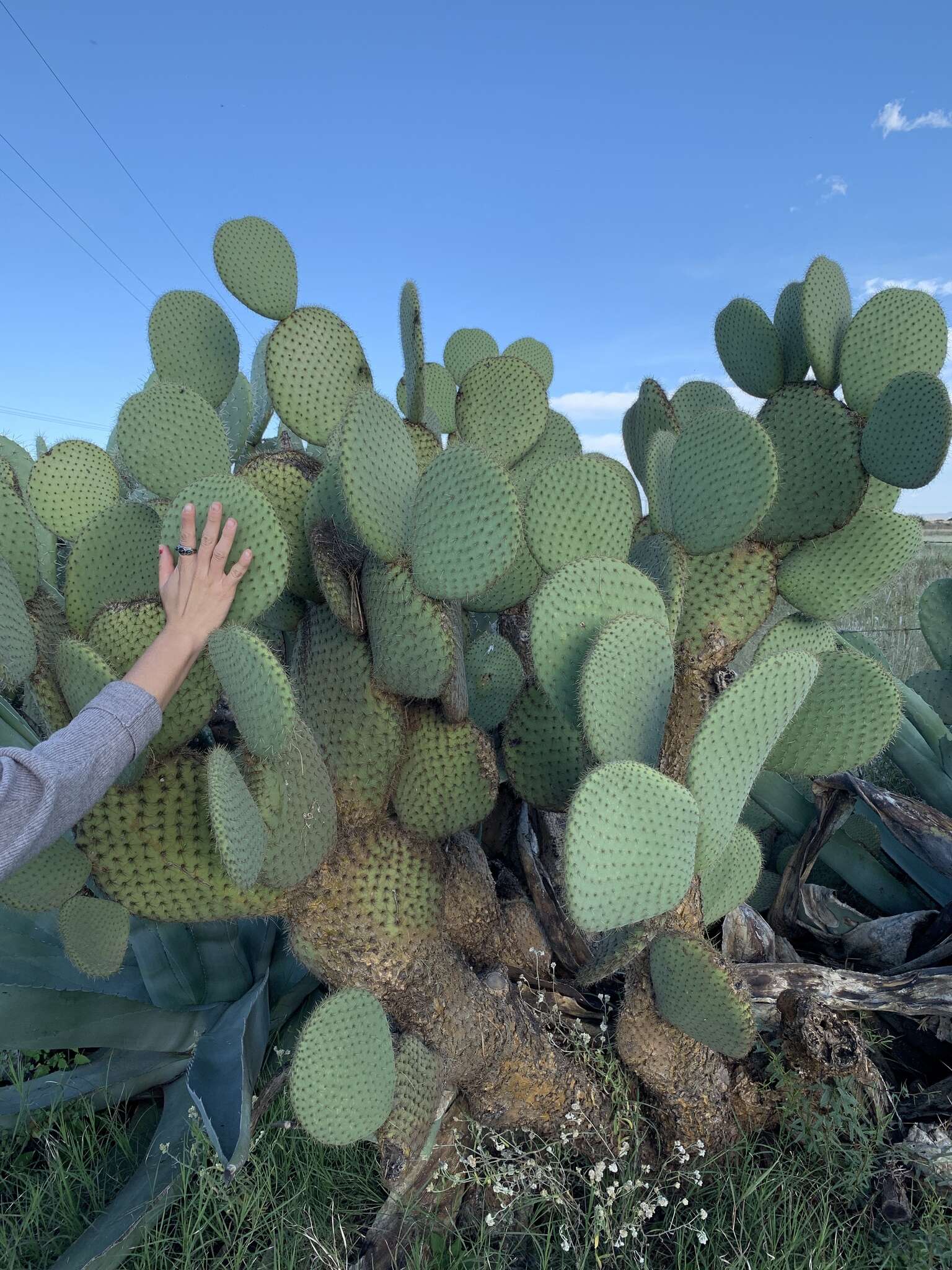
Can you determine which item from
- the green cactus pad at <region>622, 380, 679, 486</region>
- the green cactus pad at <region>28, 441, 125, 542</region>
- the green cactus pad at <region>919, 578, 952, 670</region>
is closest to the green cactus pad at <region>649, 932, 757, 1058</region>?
the green cactus pad at <region>622, 380, 679, 486</region>

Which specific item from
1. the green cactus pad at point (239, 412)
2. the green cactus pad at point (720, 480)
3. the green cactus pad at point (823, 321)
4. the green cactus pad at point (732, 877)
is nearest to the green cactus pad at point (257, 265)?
the green cactus pad at point (720, 480)

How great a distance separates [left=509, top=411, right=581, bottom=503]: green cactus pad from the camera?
2646 mm

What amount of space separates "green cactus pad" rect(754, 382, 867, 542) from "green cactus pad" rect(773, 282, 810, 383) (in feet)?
0.78

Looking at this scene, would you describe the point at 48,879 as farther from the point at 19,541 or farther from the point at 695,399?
the point at 695,399

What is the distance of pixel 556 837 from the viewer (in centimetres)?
231

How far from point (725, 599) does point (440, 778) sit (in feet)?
2.42

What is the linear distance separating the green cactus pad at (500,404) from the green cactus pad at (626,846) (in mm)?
1244

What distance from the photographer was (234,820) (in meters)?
1.28

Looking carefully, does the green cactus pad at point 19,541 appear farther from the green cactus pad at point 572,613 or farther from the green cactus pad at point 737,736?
the green cactus pad at point 737,736

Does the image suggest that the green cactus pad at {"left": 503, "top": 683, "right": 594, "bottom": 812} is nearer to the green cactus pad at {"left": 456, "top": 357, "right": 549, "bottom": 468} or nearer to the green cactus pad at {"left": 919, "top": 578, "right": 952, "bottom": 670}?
the green cactus pad at {"left": 456, "top": 357, "right": 549, "bottom": 468}

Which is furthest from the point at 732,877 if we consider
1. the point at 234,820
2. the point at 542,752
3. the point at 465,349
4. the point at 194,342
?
the point at 465,349

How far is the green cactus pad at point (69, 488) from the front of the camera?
1.86m

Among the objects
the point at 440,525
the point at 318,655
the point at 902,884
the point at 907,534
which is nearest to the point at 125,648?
the point at 318,655

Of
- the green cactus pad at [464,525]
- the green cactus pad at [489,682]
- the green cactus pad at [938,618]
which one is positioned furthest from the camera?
the green cactus pad at [938,618]
